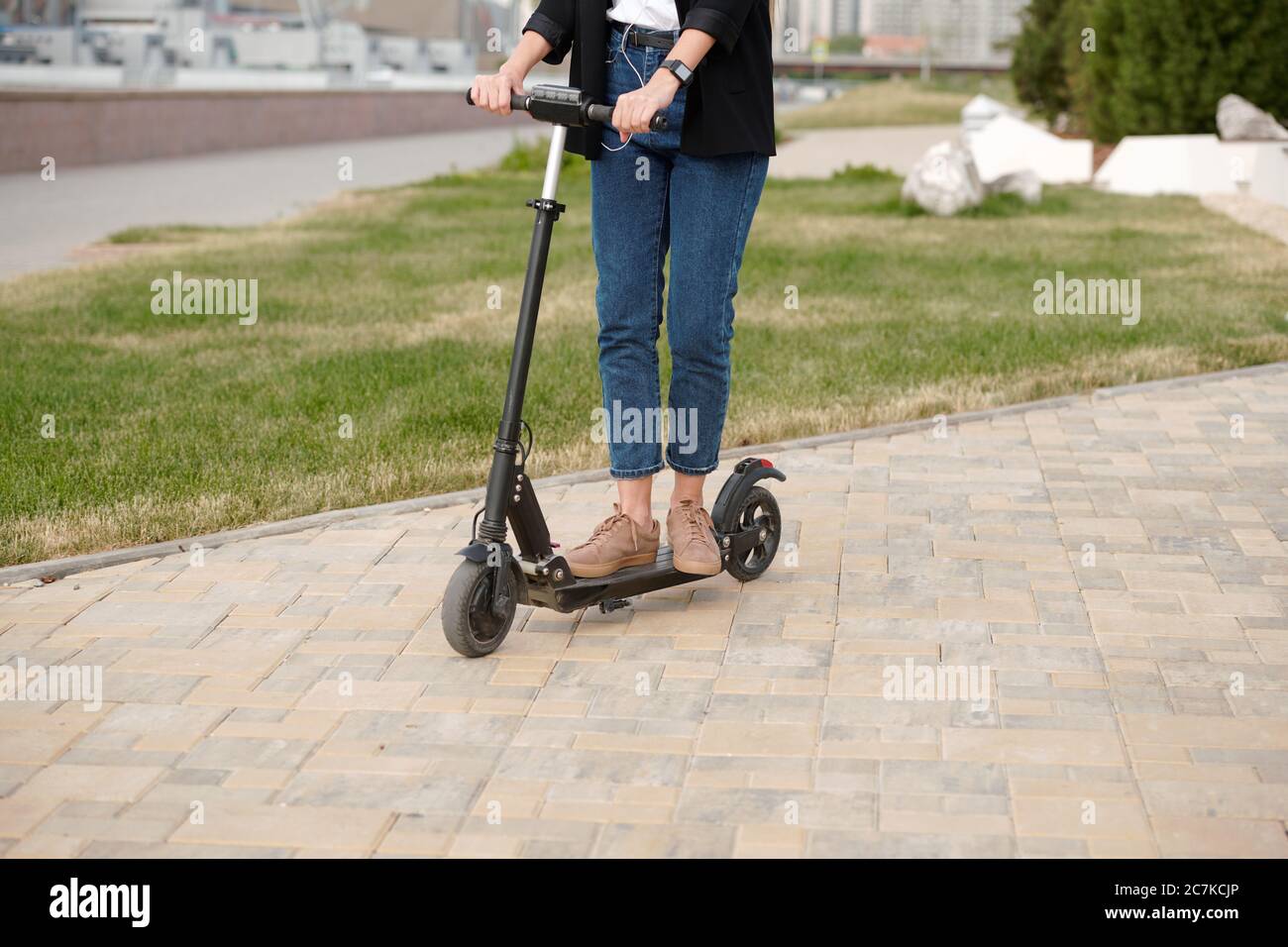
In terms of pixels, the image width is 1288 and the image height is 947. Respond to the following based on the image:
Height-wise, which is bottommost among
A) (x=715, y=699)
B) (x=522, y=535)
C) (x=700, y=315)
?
(x=715, y=699)

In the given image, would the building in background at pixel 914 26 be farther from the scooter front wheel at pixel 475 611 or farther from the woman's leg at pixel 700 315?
the scooter front wheel at pixel 475 611

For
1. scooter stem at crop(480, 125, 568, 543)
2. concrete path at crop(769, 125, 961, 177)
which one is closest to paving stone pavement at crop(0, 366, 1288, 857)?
scooter stem at crop(480, 125, 568, 543)

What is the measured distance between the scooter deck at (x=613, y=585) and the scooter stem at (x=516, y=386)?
0.19 meters

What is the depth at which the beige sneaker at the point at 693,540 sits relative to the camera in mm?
3660

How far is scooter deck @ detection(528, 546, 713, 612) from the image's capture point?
3.47 meters

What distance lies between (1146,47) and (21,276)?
1284 centimetres

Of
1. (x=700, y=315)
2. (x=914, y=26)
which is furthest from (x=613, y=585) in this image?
(x=914, y=26)

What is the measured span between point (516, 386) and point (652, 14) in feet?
2.89

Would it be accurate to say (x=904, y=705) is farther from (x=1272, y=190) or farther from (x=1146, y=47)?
(x=1146, y=47)

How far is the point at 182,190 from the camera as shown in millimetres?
17531

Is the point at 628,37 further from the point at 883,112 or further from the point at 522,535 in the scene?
the point at 883,112

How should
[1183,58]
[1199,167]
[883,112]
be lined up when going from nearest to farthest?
[1199,167] < [1183,58] < [883,112]
